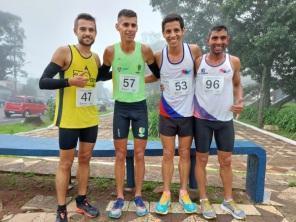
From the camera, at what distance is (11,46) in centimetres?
5131

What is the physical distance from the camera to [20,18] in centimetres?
5569

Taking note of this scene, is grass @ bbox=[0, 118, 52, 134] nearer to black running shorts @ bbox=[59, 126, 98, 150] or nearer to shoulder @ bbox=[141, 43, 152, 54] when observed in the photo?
black running shorts @ bbox=[59, 126, 98, 150]

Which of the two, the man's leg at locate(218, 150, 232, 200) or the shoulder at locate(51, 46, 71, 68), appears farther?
the man's leg at locate(218, 150, 232, 200)

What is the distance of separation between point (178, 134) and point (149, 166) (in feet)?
7.38

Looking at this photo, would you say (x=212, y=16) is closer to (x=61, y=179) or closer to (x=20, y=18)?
(x=61, y=179)

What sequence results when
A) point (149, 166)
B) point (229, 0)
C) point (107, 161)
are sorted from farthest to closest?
point (229, 0) → point (107, 161) → point (149, 166)

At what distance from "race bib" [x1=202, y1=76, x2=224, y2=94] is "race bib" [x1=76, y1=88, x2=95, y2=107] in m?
1.26

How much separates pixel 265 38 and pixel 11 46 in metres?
46.0

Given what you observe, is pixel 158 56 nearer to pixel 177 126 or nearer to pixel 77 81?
pixel 177 126

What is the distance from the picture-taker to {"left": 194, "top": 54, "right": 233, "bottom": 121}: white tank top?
12.3 feet

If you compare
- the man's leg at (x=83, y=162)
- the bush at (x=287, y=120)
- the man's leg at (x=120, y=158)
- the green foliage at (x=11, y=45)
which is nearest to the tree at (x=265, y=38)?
the bush at (x=287, y=120)

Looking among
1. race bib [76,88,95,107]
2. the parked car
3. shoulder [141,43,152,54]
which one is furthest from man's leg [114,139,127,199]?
the parked car

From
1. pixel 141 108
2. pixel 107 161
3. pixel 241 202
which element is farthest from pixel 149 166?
pixel 141 108

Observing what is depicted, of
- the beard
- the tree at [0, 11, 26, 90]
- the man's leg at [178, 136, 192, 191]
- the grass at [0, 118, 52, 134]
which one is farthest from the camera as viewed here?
the tree at [0, 11, 26, 90]
